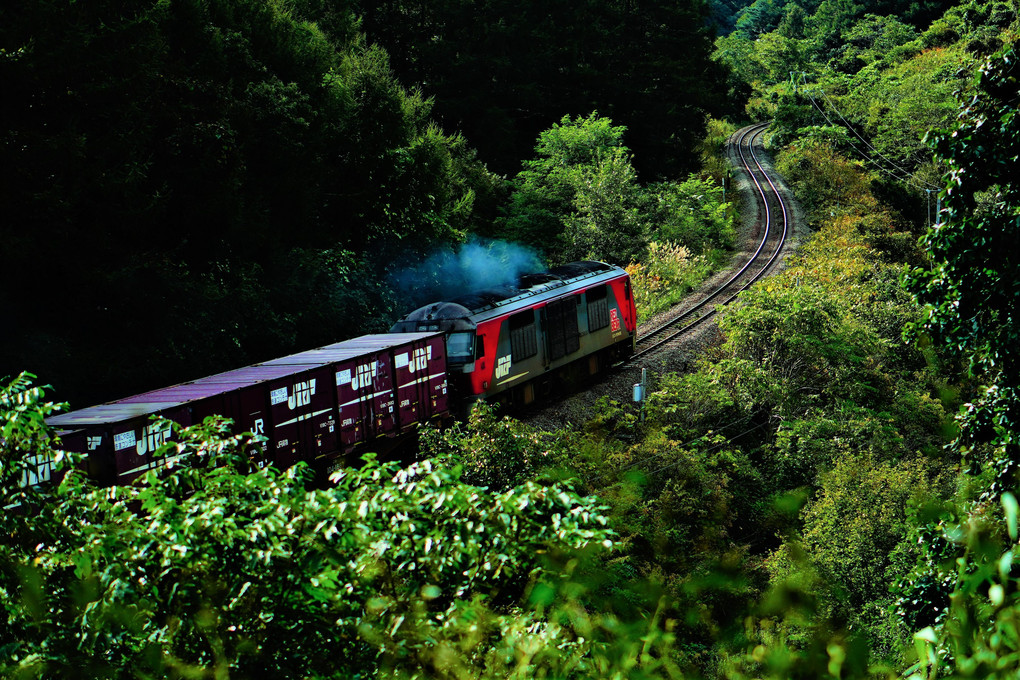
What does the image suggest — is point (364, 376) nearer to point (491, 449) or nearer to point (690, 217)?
point (491, 449)

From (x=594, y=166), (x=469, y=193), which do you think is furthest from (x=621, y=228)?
(x=469, y=193)

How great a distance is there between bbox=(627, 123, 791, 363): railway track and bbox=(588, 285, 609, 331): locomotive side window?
2.40 m

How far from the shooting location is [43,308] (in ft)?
65.7

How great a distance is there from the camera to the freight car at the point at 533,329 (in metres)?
20.5

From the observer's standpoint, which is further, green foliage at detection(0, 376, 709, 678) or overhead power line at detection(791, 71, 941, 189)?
overhead power line at detection(791, 71, 941, 189)

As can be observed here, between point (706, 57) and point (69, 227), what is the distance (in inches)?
1690

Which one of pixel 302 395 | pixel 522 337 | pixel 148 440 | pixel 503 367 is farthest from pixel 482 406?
pixel 148 440

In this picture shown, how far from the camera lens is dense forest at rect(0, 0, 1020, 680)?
642 cm

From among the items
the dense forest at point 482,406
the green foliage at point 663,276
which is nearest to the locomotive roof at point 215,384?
A: the dense forest at point 482,406

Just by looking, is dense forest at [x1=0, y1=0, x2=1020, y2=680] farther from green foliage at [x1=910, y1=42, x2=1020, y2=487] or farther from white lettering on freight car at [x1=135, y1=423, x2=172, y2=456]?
white lettering on freight car at [x1=135, y1=423, x2=172, y2=456]

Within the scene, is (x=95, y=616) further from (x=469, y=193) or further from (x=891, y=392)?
(x=469, y=193)

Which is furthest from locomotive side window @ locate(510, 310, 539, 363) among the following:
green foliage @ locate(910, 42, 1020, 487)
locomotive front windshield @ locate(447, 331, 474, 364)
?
green foliage @ locate(910, 42, 1020, 487)

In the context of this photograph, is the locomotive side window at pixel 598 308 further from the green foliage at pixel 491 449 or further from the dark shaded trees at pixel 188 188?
the green foliage at pixel 491 449

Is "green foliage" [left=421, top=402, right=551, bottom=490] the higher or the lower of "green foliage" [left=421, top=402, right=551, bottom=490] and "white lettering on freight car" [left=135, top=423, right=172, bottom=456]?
the lower
